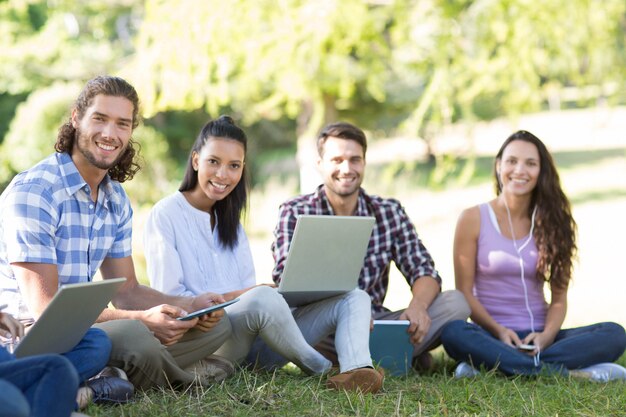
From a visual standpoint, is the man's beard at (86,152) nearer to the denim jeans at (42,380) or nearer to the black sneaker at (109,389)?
the black sneaker at (109,389)

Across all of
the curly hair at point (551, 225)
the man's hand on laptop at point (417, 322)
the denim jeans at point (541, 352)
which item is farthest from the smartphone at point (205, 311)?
the curly hair at point (551, 225)

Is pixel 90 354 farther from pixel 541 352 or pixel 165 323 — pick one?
pixel 541 352

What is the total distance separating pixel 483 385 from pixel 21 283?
1953 millimetres

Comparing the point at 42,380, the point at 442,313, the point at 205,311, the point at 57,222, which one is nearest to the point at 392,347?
the point at 442,313

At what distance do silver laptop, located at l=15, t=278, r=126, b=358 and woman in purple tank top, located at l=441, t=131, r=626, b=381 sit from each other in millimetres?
1948

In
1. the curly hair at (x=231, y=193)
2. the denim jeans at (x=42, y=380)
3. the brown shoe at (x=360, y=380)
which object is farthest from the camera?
the curly hair at (x=231, y=193)

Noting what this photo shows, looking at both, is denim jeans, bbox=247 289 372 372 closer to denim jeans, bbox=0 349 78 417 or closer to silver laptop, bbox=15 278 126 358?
silver laptop, bbox=15 278 126 358

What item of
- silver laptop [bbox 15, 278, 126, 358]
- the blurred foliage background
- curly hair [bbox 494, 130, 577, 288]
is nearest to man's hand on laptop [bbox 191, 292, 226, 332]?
silver laptop [bbox 15, 278, 126, 358]

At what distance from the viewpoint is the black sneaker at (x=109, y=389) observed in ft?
11.1

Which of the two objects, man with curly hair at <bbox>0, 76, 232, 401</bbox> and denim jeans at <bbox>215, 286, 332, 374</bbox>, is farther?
denim jeans at <bbox>215, 286, 332, 374</bbox>

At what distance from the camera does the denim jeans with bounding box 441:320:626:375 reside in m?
4.29

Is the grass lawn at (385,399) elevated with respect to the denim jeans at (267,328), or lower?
lower

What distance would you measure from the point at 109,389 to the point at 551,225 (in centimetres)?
243

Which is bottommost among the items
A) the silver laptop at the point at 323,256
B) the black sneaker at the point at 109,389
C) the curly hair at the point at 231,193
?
the black sneaker at the point at 109,389
